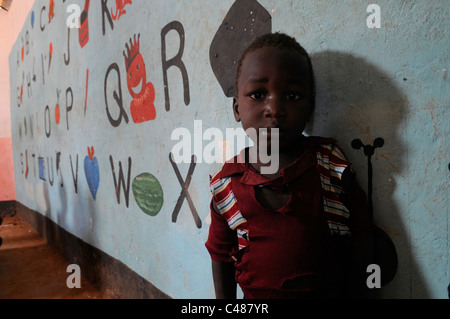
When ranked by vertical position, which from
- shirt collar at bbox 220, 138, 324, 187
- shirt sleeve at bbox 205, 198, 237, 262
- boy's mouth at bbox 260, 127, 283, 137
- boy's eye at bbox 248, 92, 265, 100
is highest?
boy's eye at bbox 248, 92, 265, 100

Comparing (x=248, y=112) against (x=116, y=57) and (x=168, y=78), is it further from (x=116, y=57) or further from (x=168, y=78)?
(x=116, y=57)

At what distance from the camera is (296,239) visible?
2.06 ft

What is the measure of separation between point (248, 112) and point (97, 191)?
1675mm

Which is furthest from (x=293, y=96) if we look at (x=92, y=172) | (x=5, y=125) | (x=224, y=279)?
(x=5, y=125)

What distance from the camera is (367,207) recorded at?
0.65 metres

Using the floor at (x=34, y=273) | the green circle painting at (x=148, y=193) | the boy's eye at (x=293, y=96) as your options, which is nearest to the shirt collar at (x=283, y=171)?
the boy's eye at (x=293, y=96)

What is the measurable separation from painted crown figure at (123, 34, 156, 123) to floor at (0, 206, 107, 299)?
1.40 m

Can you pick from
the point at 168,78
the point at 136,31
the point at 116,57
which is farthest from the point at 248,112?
the point at 116,57

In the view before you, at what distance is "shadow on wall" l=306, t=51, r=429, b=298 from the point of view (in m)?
0.63

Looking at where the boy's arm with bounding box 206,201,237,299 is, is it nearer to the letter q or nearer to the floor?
the floor

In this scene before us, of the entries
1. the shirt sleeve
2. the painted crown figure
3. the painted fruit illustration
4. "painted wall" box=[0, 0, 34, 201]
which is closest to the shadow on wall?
the shirt sleeve

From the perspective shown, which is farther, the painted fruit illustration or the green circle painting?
the painted fruit illustration

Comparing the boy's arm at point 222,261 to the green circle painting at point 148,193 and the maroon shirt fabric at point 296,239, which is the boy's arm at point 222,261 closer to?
the maroon shirt fabric at point 296,239

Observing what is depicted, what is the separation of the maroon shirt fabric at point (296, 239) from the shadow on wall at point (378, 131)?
2.6 inches
